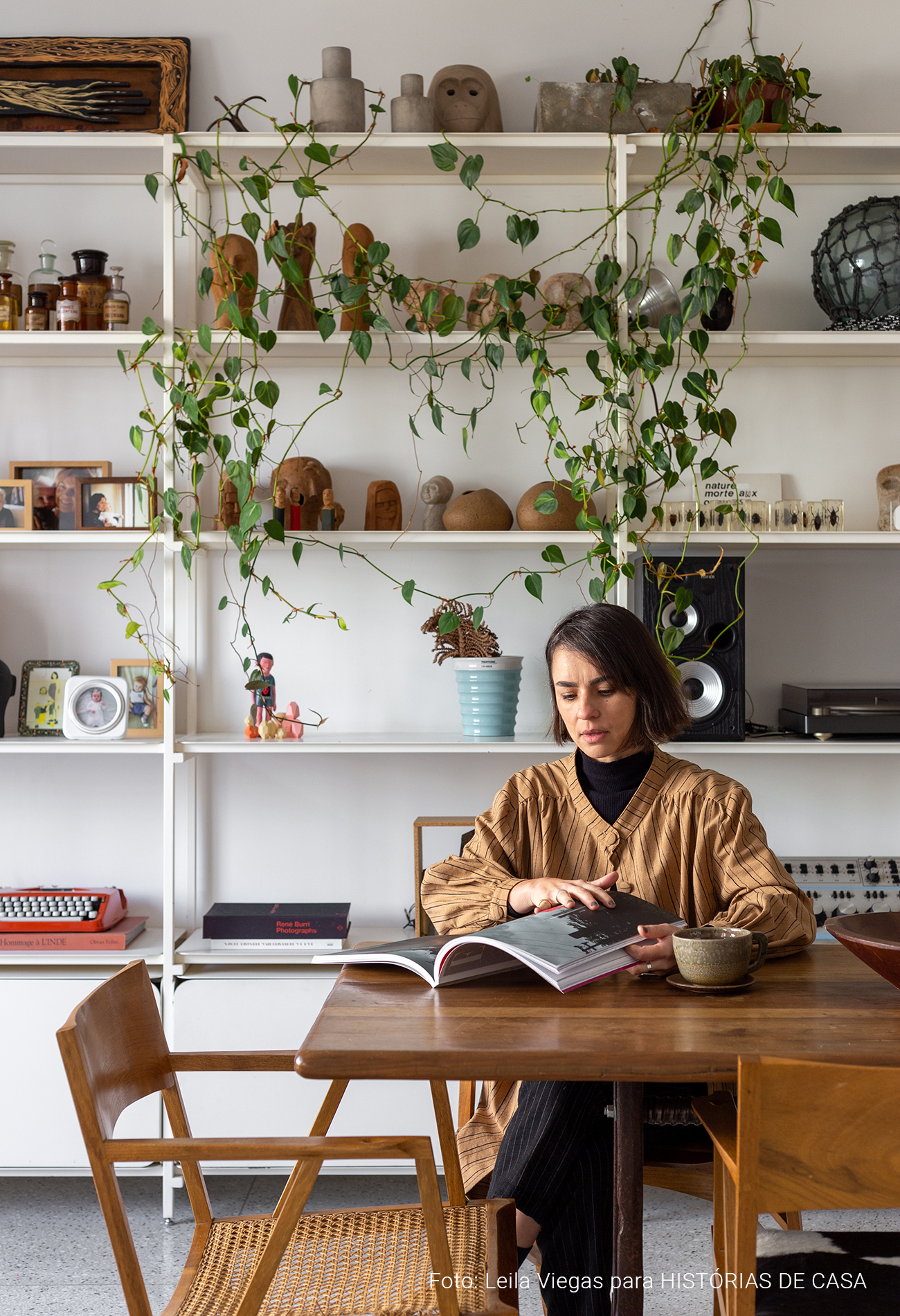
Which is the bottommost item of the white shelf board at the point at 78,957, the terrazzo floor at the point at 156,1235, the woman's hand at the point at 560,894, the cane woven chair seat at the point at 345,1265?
the terrazzo floor at the point at 156,1235

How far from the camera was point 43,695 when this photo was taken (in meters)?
2.88

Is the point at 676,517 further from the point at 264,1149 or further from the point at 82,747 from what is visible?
the point at 264,1149

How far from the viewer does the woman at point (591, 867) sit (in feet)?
5.30

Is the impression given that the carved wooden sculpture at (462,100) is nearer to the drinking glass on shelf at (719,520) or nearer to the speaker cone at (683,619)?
the drinking glass on shelf at (719,520)

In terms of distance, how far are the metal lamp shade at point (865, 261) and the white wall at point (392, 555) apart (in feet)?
0.73

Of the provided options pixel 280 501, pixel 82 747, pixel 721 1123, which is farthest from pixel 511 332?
pixel 721 1123

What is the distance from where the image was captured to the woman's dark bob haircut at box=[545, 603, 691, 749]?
76.6 inches

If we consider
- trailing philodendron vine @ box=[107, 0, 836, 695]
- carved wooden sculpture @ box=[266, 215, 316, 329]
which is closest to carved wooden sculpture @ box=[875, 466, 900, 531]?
trailing philodendron vine @ box=[107, 0, 836, 695]

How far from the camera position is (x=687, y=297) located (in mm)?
2469

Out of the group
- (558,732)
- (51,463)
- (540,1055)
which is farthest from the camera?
(51,463)

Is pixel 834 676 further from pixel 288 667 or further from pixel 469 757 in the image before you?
pixel 288 667

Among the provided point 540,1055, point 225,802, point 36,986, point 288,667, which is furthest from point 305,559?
point 540,1055

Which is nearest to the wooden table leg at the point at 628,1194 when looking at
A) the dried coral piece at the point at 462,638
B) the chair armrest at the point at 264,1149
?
the chair armrest at the point at 264,1149

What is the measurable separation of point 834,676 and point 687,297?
1.10 meters
